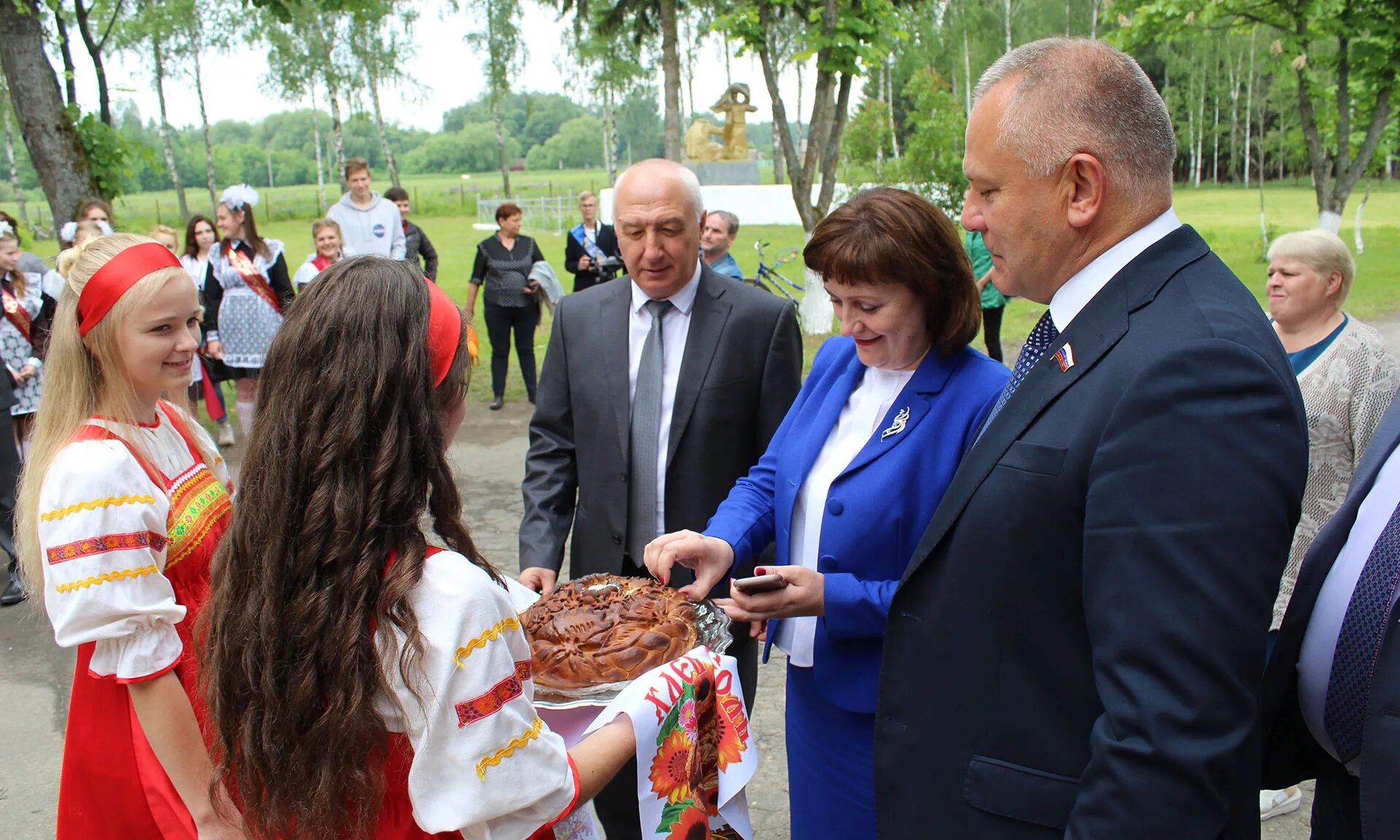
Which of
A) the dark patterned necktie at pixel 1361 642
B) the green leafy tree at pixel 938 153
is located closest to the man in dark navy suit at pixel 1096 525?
the dark patterned necktie at pixel 1361 642

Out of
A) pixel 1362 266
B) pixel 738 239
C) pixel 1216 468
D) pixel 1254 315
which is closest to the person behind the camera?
pixel 1216 468

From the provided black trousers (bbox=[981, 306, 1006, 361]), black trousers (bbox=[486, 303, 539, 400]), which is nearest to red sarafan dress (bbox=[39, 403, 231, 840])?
black trousers (bbox=[486, 303, 539, 400])

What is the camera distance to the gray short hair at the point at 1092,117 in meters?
1.46

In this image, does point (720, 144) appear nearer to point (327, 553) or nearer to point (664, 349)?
point (664, 349)

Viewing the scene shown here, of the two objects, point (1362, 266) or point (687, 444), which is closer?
point (687, 444)

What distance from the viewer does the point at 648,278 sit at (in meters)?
3.00

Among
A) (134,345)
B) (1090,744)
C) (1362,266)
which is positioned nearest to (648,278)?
(134,345)

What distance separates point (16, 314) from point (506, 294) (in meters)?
4.49

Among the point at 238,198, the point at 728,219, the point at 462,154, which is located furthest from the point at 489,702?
the point at 462,154

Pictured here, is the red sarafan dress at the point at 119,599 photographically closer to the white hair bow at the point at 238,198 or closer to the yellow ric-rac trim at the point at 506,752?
the yellow ric-rac trim at the point at 506,752

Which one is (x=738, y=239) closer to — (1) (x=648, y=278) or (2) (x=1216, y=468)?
(1) (x=648, y=278)

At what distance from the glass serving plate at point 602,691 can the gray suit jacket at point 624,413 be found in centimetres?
63

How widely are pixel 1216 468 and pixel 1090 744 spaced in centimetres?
45

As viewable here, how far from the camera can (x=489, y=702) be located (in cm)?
146
